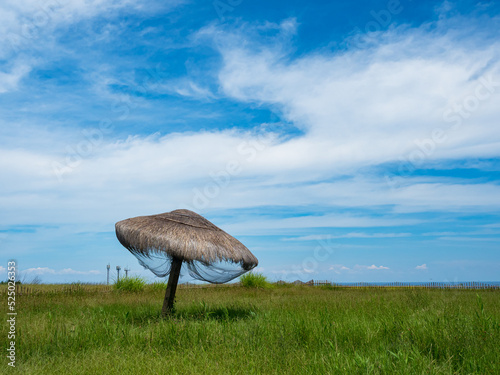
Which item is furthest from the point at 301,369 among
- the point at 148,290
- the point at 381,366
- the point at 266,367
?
the point at 148,290

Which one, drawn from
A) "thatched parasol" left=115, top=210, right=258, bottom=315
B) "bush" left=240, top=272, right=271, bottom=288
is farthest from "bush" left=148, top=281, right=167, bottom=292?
"thatched parasol" left=115, top=210, right=258, bottom=315

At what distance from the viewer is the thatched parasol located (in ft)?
24.4

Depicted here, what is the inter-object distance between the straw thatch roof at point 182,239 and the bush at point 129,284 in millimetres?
8245

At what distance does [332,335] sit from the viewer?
5.42 m

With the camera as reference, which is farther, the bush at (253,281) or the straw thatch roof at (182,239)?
the bush at (253,281)

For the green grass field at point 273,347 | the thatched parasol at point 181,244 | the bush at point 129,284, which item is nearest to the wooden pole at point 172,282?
the thatched parasol at point 181,244

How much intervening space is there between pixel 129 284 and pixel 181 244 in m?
9.39

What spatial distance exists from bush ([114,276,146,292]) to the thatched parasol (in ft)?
24.6

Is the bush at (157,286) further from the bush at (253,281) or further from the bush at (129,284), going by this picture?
the bush at (253,281)

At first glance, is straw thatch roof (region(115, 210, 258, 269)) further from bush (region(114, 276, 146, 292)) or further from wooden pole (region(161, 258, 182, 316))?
bush (region(114, 276, 146, 292))

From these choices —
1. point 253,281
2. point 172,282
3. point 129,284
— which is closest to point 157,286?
point 129,284

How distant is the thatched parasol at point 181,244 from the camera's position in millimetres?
7430

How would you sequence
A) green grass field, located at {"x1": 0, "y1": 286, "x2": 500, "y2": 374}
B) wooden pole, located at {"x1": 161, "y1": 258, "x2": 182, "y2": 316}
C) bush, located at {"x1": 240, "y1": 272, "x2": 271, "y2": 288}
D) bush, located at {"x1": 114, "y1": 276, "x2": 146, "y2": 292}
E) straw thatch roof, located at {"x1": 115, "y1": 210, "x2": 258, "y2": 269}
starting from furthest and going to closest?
bush, located at {"x1": 240, "y1": 272, "x2": 271, "y2": 288} < bush, located at {"x1": 114, "y1": 276, "x2": 146, "y2": 292} < wooden pole, located at {"x1": 161, "y1": 258, "x2": 182, "y2": 316} < straw thatch roof, located at {"x1": 115, "y1": 210, "x2": 258, "y2": 269} < green grass field, located at {"x1": 0, "y1": 286, "x2": 500, "y2": 374}

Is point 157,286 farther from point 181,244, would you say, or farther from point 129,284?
point 181,244
